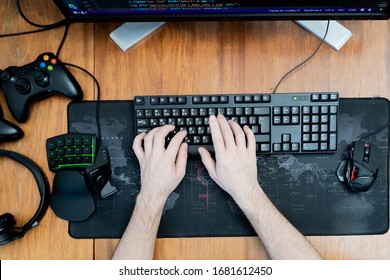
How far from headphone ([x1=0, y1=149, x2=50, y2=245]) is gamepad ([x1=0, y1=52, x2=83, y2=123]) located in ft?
0.29

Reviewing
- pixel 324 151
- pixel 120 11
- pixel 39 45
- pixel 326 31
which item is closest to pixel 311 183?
pixel 324 151

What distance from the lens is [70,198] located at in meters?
0.92

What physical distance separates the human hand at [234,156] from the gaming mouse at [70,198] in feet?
0.87

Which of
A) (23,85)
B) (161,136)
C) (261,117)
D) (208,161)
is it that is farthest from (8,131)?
(261,117)

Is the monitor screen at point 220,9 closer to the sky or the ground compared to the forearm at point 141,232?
closer to the sky

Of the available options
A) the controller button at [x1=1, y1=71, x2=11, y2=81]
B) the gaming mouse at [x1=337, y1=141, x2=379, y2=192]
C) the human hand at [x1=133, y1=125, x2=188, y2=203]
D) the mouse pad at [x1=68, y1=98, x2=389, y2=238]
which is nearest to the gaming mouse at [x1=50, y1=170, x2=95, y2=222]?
the mouse pad at [x1=68, y1=98, x2=389, y2=238]

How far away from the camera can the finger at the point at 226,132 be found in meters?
0.89

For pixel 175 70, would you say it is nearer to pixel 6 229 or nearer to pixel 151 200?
pixel 151 200

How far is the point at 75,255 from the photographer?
0.94 m

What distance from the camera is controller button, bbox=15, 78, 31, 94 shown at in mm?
908

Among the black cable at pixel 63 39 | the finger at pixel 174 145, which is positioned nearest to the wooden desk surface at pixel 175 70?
the black cable at pixel 63 39

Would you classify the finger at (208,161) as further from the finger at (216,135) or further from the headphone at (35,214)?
the headphone at (35,214)
